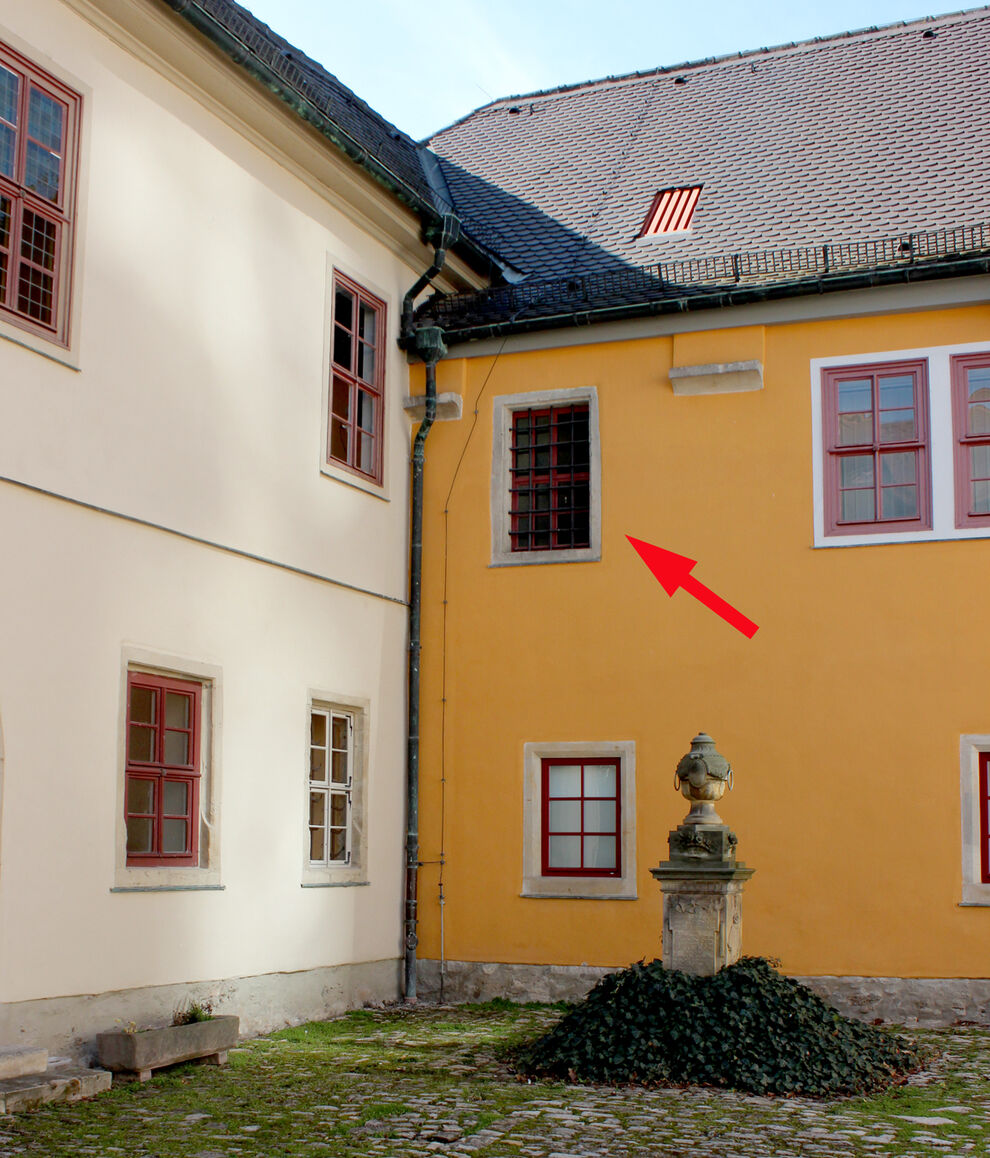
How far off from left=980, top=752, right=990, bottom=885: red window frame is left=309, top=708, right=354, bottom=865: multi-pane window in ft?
16.4

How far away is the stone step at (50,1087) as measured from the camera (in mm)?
7625

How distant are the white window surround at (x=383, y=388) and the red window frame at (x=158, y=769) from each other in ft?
8.49

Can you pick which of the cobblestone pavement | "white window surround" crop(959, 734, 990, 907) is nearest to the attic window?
"white window surround" crop(959, 734, 990, 907)

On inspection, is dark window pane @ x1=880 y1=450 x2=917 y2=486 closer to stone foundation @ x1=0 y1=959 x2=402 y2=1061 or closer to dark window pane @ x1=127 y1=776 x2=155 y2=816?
stone foundation @ x1=0 y1=959 x2=402 y2=1061

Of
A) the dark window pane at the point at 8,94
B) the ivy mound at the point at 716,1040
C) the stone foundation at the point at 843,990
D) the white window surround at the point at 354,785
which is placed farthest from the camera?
the white window surround at the point at 354,785

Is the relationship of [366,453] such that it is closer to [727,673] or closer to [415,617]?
[415,617]

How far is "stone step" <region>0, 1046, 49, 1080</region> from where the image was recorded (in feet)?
26.0

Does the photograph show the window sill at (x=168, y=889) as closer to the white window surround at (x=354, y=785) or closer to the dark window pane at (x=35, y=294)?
the white window surround at (x=354, y=785)

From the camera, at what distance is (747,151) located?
589 inches

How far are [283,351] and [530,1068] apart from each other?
579cm

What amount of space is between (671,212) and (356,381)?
12.2 feet

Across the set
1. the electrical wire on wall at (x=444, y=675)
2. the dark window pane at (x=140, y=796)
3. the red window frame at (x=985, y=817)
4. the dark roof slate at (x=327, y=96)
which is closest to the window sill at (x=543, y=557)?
the electrical wire on wall at (x=444, y=675)

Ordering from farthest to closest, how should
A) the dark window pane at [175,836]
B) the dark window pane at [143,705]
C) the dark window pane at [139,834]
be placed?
the dark window pane at [175,836] < the dark window pane at [143,705] < the dark window pane at [139,834]

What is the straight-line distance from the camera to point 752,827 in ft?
39.4
